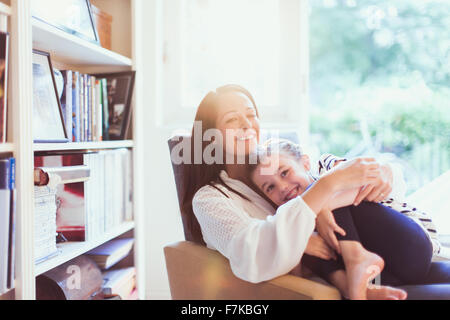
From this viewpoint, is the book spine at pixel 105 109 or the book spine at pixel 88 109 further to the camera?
the book spine at pixel 105 109

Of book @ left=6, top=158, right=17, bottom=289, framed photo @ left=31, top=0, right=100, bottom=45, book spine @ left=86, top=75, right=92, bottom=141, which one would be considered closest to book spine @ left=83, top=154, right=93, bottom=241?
book spine @ left=86, top=75, right=92, bottom=141

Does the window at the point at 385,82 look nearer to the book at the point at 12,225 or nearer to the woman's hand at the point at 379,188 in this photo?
the woman's hand at the point at 379,188

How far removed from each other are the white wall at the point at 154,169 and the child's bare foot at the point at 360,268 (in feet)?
3.42

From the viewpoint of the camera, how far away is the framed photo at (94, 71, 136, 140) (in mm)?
1371

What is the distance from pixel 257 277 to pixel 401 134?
0.74m

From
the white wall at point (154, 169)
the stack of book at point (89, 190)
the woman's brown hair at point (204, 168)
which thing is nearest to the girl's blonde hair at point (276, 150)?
the woman's brown hair at point (204, 168)

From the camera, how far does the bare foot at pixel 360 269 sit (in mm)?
680

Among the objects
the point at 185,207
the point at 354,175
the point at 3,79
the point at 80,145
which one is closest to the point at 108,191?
the point at 80,145

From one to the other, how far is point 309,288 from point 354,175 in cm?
25

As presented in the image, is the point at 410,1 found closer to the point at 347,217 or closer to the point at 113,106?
the point at 347,217

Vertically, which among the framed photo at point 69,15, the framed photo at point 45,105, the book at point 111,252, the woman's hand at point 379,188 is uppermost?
the framed photo at point 69,15

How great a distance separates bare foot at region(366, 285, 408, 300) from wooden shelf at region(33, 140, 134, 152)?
2.89 ft

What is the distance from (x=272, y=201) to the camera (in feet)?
2.87

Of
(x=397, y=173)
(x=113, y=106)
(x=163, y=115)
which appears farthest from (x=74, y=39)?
(x=397, y=173)
